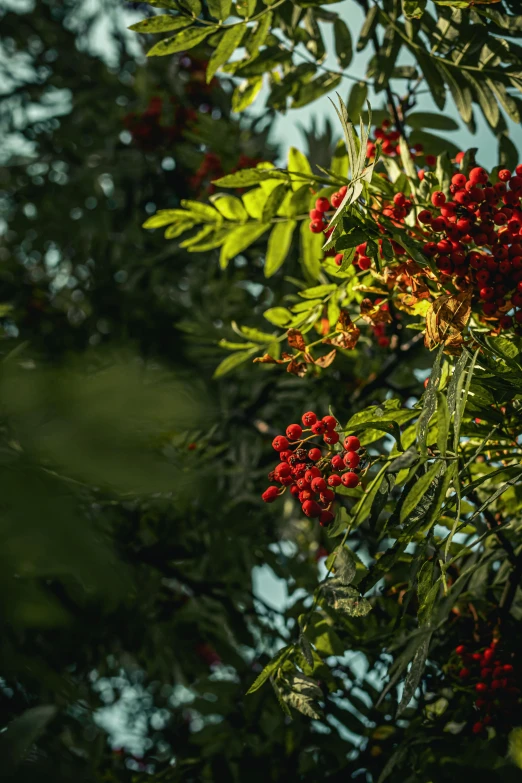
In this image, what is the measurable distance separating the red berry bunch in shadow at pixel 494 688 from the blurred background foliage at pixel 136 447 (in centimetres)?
15

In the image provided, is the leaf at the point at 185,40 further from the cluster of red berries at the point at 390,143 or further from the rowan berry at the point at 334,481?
the rowan berry at the point at 334,481

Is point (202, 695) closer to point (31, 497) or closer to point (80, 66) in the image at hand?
point (31, 497)

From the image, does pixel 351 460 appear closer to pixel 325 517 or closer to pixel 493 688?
pixel 325 517

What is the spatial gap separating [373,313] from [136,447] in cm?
87

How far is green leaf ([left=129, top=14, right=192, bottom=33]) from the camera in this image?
1372 millimetres

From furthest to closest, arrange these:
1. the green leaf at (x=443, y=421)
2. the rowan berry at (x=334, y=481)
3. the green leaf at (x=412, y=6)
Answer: the green leaf at (x=412, y=6) → the rowan berry at (x=334, y=481) → the green leaf at (x=443, y=421)

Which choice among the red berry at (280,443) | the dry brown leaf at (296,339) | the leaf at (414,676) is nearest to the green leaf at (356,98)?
the dry brown leaf at (296,339)

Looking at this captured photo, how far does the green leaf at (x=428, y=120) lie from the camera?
5.75 ft

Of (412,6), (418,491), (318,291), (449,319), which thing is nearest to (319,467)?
(418,491)

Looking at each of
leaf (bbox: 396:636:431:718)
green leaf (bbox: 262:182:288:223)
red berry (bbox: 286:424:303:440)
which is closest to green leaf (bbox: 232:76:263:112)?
green leaf (bbox: 262:182:288:223)

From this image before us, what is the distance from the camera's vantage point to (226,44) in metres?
1.51

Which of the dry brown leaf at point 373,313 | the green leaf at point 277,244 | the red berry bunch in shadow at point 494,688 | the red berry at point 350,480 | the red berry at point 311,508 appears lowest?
the red berry bunch in shadow at point 494,688

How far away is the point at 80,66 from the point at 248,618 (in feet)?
12.4

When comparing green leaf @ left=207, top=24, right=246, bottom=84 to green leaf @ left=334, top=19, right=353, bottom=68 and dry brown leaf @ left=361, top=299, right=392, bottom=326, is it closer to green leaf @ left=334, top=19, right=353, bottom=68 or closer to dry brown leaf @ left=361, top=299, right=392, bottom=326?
green leaf @ left=334, top=19, right=353, bottom=68
